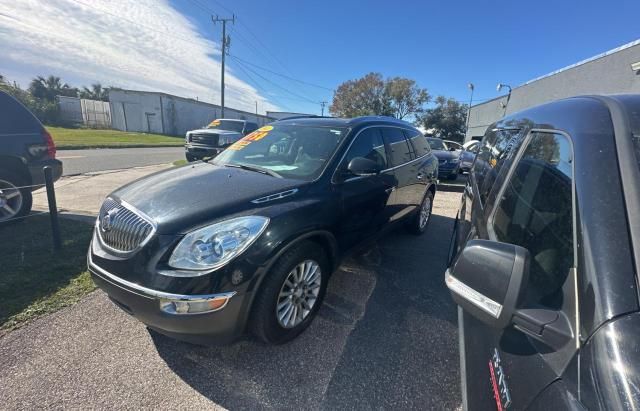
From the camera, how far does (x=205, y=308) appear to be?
1.81 m

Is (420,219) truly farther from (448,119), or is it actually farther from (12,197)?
(448,119)

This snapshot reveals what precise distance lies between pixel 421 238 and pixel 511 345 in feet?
13.0

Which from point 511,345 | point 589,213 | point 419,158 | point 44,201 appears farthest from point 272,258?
point 44,201

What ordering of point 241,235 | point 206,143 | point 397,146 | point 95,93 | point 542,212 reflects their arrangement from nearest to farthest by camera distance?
1. point 542,212
2. point 241,235
3. point 397,146
4. point 206,143
5. point 95,93

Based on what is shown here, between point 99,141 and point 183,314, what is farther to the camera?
point 99,141

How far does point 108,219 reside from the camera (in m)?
2.22

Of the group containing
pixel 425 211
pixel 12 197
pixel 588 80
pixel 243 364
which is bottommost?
pixel 243 364

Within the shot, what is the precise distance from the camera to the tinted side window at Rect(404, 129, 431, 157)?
449cm

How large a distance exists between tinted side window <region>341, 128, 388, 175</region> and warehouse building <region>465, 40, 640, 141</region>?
704 cm

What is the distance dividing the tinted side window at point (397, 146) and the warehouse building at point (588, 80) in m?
6.19

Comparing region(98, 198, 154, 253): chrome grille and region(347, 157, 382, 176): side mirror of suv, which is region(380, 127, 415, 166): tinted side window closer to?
region(347, 157, 382, 176): side mirror of suv

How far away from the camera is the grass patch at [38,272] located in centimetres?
263

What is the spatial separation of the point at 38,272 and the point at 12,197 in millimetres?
2010

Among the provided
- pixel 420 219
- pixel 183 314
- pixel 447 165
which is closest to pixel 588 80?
pixel 447 165
